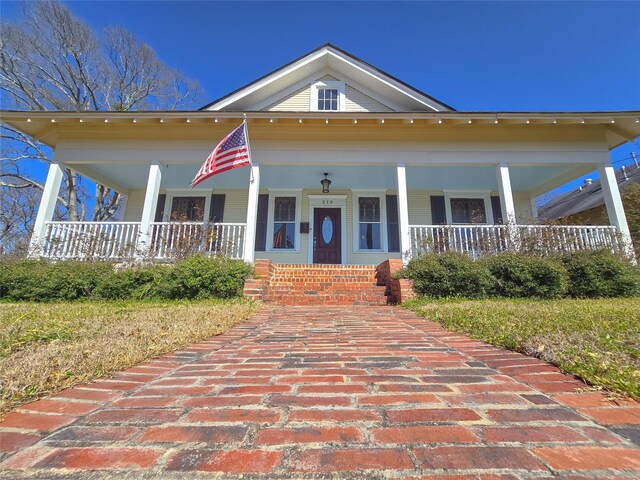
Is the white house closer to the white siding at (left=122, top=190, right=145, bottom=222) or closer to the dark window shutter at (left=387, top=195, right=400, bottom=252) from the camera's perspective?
the dark window shutter at (left=387, top=195, right=400, bottom=252)

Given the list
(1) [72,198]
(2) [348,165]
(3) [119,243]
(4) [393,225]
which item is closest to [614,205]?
(4) [393,225]

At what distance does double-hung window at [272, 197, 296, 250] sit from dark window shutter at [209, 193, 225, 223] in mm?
1702

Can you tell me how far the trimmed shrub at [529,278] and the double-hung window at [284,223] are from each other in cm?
551

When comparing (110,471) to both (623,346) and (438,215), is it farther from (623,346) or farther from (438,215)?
(438,215)

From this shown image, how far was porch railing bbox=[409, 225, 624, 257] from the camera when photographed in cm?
632

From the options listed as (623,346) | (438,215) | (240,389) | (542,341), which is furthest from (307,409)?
(438,215)

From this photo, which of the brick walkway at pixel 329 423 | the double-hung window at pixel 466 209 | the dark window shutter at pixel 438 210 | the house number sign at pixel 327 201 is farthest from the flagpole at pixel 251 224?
the double-hung window at pixel 466 209

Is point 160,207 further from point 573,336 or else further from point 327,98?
point 573,336

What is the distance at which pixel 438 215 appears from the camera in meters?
9.58

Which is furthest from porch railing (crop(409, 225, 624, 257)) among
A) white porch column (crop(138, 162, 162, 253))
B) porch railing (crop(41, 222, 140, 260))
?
porch railing (crop(41, 222, 140, 260))

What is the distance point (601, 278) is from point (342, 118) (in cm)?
613

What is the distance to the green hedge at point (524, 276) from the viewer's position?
5508 mm

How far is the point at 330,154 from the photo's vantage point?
7.42 metres

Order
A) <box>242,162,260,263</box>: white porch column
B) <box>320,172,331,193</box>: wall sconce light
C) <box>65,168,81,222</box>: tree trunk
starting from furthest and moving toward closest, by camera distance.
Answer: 1. <box>65,168,81,222</box>: tree trunk
2. <box>320,172,331,193</box>: wall sconce light
3. <box>242,162,260,263</box>: white porch column
